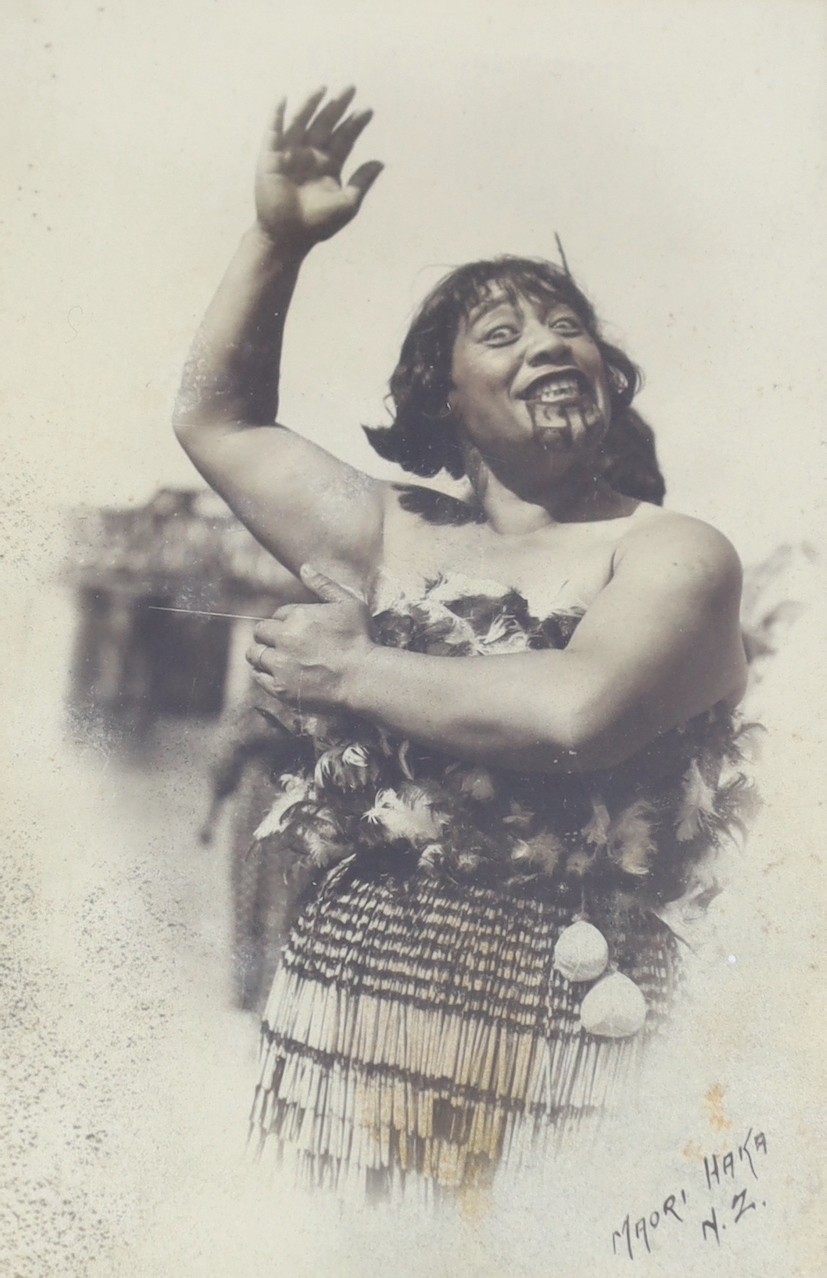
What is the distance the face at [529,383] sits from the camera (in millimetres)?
2447

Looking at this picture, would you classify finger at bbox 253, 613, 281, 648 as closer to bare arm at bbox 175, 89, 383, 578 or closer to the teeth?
bare arm at bbox 175, 89, 383, 578

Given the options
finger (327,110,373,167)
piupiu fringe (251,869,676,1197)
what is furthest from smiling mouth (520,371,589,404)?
piupiu fringe (251,869,676,1197)

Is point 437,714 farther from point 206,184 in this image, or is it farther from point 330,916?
point 206,184

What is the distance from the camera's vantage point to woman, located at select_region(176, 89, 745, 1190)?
229cm

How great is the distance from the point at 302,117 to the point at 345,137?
12 cm

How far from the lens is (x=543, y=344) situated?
2.46 m

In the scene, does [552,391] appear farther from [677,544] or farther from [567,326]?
[677,544]

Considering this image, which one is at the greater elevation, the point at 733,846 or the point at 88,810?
the point at 733,846

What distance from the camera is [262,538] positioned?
250 cm

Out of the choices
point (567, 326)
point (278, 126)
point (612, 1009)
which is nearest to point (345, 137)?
point (278, 126)

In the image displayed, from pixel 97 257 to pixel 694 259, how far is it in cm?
150

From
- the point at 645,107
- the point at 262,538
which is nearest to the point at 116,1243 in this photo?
the point at 262,538

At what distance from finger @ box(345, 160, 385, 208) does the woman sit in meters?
0.39
